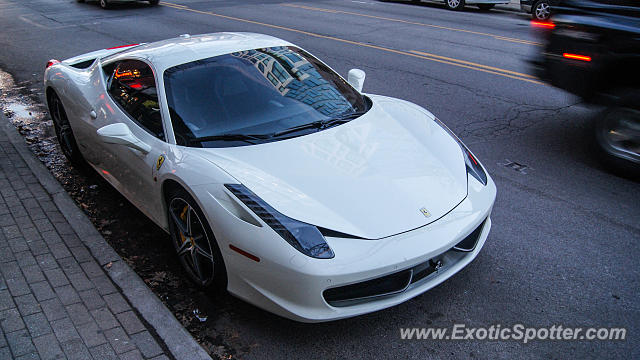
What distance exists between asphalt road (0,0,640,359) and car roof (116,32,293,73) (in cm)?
196

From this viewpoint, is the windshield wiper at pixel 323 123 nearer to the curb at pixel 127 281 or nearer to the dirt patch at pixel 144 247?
the dirt patch at pixel 144 247

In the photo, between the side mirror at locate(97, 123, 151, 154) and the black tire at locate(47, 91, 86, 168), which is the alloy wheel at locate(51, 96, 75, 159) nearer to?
the black tire at locate(47, 91, 86, 168)

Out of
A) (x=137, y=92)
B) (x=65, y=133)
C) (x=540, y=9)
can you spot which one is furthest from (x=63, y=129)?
(x=540, y=9)

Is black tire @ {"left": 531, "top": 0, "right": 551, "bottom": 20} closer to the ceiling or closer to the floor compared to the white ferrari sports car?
closer to the ceiling

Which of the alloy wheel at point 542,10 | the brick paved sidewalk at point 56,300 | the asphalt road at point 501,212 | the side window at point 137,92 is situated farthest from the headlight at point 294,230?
the alloy wheel at point 542,10

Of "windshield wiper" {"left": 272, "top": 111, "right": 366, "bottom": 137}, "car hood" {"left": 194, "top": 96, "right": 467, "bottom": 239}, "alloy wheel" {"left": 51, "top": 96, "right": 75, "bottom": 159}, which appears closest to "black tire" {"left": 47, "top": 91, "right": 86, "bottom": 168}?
"alloy wheel" {"left": 51, "top": 96, "right": 75, "bottom": 159}

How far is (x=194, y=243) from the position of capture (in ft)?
11.3

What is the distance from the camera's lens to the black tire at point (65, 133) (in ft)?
17.2

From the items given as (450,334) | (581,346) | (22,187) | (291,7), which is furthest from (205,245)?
(291,7)

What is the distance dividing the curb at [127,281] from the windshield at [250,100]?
3.40 feet

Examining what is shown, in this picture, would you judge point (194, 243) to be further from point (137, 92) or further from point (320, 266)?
point (137, 92)

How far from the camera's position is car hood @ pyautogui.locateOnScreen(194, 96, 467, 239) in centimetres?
300

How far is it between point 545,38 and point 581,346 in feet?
12.9

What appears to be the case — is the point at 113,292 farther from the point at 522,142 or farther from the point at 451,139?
the point at 522,142
